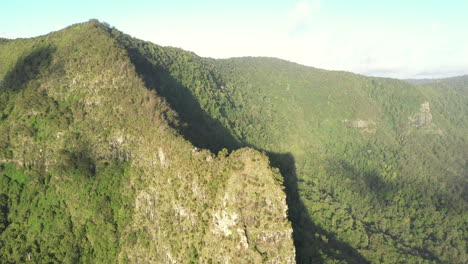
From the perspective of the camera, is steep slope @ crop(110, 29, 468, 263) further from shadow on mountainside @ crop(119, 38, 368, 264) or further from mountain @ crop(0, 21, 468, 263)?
mountain @ crop(0, 21, 468, 263)

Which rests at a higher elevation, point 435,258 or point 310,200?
point 310,200

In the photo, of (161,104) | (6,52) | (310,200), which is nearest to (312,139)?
(310,200)

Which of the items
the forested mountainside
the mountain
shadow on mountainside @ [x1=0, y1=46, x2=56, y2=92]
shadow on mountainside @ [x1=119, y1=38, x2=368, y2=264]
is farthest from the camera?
shadow on mountainside @ [x1=0, y1=46, x2=56, y2=92]

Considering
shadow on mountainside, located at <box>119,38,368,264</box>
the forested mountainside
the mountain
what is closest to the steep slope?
shadow on mountainside, located at <box>119,38,368,264</box>

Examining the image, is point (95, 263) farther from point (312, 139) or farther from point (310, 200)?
point (312, 139)

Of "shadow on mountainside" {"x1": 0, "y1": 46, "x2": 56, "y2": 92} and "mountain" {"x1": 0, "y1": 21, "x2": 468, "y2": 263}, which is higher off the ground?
"shadow on mountainside" {"x1": 0, "y1": 46, "x2": 56, "y2": 92}

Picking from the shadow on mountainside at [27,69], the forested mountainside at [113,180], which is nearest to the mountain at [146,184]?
the forested mountainside at [113,180]

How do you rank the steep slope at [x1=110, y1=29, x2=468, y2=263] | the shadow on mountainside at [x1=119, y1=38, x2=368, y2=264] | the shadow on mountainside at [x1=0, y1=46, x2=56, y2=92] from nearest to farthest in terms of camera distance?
the shadow on mountainside at [x1=119, y1=38, x2=368, y2=264], the shadow on mountainside at [x1=0, y1=46, x2=56, y2=92], the steep slope at [x1=110, y1=29, x2=468, y2=263]
